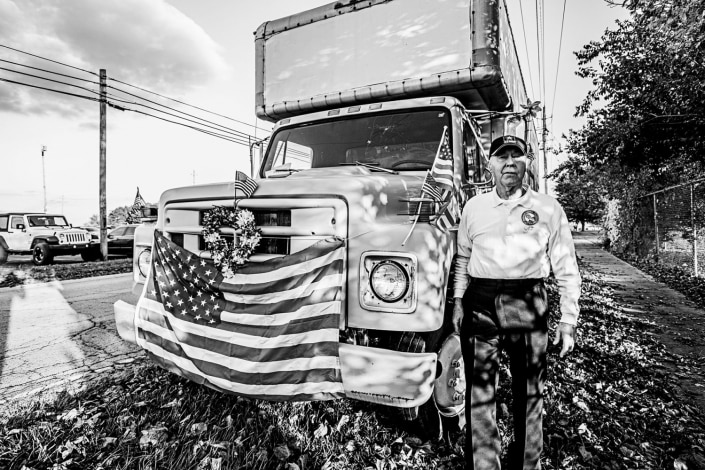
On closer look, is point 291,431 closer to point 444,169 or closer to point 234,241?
point 234,241

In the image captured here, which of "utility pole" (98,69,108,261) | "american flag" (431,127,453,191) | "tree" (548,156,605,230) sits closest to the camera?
"american flag" (431,127,453,191)

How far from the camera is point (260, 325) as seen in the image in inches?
109

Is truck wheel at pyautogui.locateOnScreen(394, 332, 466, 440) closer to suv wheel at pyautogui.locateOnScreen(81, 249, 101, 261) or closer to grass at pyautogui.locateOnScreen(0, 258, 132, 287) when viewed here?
grass at pyautogui.locateOnScreen(0, 258, 132, 287)

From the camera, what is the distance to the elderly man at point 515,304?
247 cm

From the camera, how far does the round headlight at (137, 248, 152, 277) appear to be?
12.3 feet

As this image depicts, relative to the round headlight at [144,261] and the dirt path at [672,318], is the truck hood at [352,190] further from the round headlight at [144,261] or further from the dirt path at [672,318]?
the dirt path at [672,318]

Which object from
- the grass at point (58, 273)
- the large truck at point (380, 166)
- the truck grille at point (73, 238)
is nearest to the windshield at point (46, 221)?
the truck grille at point (73, 238)

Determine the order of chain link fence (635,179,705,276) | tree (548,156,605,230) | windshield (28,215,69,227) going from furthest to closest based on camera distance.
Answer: tree (548,156,605,230) < windshield (28,215,69,227) < chain link fence (635,179,705,276)

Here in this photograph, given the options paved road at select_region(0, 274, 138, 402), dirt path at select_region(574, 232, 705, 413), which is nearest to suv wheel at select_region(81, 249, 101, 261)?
paved road at select_region(0, 274, 138, 402)

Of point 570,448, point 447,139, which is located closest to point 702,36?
point 447,139

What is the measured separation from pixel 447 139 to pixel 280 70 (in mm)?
2453

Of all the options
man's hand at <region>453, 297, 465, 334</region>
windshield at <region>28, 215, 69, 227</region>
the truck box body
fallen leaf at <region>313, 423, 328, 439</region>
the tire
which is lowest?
fallen leaf at <region>313, 423, 328, 439</region>

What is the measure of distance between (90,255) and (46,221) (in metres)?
3.00

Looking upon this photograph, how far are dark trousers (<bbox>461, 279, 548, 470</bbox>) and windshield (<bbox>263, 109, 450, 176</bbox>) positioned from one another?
63.1 inches
